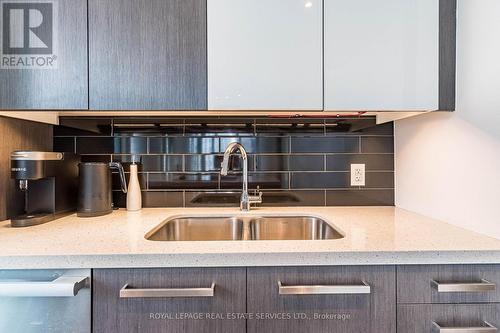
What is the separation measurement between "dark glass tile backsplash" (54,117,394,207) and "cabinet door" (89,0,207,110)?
375 millimetres

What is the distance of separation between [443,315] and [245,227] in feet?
2.58

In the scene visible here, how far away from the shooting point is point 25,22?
1.08 metres

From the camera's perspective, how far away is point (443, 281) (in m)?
0.85

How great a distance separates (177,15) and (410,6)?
842mm

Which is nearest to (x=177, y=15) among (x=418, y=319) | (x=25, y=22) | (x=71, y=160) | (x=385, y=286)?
(x=25, y=22)

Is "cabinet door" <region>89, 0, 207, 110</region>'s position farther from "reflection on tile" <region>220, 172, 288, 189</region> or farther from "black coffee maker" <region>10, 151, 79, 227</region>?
"reflection on tile" <region>220, 172, 288, 189</region>

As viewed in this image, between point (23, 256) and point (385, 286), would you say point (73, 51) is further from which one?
point (385, 286)

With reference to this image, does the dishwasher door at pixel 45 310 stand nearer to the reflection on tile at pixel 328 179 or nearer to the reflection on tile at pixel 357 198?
the reflection on tile at pixel 328 179

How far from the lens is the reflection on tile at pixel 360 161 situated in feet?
5.04

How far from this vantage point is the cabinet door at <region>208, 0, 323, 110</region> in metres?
1.11

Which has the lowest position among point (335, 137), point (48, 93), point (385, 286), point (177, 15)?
point (385, 286)

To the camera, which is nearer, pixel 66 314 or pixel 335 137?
pixel 66 314

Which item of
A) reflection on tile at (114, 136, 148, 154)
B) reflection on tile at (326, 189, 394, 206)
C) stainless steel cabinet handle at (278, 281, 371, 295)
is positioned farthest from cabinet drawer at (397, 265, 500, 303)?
reflection on tile at (114, 136, 148, 154)

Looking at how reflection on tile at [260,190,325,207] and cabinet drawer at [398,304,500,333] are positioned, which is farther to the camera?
reflection on tile at [260,190,325,207]
